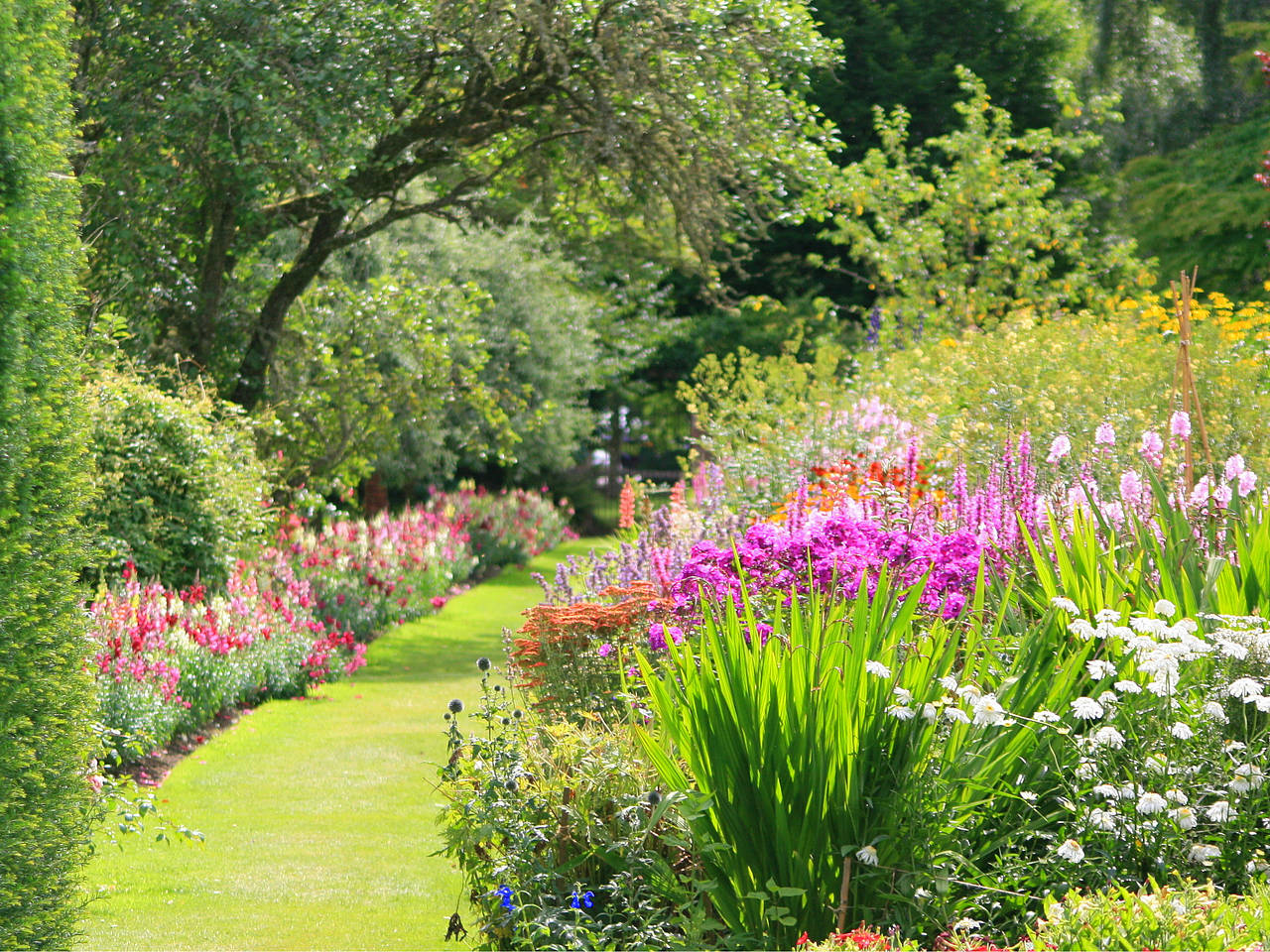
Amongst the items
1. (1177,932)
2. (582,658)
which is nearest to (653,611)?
(582,658)

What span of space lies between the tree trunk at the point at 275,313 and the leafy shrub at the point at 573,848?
8.18 m

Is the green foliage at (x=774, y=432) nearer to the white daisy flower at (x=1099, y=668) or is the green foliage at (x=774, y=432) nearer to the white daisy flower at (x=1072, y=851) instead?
the white daisy flower at (x=1099, y=668)

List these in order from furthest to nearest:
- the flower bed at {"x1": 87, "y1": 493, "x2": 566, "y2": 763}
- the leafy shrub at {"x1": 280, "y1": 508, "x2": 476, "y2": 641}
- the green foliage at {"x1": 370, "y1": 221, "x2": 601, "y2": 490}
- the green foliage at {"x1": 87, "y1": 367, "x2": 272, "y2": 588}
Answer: the green foliage at {"x1": 370, "y1": 221, "x2": 601, "y2": 490} < the leafy shrub at {"x1": 280, "y1": 508, "x2": 476, "y2": 641} < the green foliage at {"x1": 87, "y1": 367, "x2": 272, "y2": 588} < the flower bed at {"x1": 87, "y1": 493, "x2": 566, "y2": 763}

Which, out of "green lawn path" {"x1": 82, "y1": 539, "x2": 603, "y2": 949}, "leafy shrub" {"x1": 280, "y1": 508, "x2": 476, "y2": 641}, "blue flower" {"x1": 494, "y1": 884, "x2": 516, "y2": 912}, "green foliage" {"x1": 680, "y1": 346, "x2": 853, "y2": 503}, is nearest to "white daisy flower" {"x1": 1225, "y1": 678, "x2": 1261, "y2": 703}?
"blue flower" {"x1": 494, "y1": 884, "x2": 516, "y2": 912}

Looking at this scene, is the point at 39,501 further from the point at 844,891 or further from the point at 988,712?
the point at 988,712

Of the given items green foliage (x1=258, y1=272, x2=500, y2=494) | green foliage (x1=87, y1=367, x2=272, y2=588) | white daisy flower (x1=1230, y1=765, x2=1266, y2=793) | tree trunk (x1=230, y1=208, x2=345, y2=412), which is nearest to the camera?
white daisy flower (x1=1230, y1=765, x2=1266, y2=793)

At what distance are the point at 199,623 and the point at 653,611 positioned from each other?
4485 millimetres

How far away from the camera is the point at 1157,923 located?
260 cm

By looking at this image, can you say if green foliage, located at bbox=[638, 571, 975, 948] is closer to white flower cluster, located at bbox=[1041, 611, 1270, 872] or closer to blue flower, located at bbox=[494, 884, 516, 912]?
white flower cluster, located at bbox=[1041, 611, 1270, 872]

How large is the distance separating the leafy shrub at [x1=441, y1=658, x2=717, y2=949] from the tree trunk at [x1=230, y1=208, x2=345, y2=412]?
8.18 meters

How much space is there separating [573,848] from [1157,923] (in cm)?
193

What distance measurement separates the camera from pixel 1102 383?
8.63 metres

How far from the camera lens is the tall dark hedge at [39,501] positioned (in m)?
3.56

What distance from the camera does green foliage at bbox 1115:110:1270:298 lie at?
16297 millimetres
